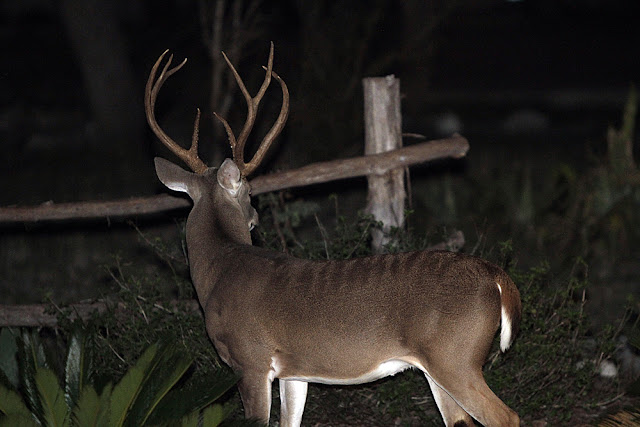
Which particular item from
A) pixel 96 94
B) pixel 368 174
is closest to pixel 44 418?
pixel 368 174

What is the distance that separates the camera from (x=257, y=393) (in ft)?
15.3

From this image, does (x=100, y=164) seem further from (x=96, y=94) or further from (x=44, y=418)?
(x=44, y=418)

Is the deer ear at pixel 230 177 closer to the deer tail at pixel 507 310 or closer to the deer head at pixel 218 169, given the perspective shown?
the deer head at pixel 218 169

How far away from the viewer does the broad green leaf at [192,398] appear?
4.32 metres

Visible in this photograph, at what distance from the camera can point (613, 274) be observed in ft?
30.4

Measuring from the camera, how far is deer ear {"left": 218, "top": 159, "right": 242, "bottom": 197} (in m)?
4.97

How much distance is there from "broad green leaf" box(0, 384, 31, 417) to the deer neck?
123 cm

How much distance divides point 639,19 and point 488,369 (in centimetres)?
4390

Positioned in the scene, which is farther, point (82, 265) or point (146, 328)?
point (82, 265)

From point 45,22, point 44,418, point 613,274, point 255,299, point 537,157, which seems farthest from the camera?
point 45,22

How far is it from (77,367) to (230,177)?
135cm

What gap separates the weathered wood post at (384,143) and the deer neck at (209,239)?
5.67 feet

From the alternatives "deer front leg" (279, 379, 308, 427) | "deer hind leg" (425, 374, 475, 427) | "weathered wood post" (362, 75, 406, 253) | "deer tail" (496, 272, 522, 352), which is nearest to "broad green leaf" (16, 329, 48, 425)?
"deer front leg" (279, 379, 308, 427)

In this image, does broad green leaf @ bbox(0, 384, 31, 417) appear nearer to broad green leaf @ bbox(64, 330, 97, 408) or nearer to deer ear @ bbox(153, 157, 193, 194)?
broad green leaf @ bbox(64, 330, 97, 408)
